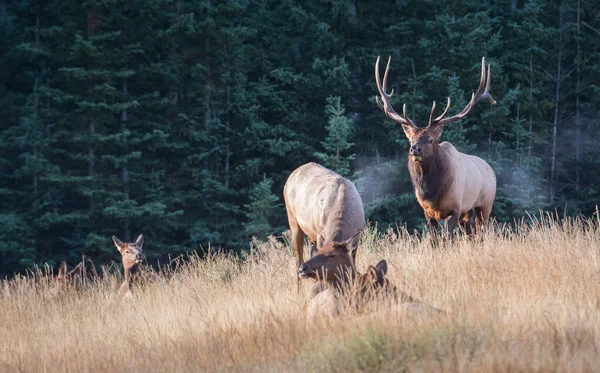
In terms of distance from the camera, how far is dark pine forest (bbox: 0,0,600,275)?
89.7 ft

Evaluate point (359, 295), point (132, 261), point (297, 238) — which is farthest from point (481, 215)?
point (359, 295)

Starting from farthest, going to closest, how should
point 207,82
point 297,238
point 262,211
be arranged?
point 207,82
point 262,211
point 297,238

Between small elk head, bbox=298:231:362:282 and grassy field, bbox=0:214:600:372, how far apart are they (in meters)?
0.34

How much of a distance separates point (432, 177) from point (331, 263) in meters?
4.49

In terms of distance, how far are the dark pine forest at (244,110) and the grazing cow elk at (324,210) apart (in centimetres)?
1550

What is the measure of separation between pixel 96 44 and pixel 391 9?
1070 centimetres

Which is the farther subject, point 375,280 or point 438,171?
point 438,171

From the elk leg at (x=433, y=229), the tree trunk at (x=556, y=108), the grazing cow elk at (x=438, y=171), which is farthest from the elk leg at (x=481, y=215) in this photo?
the tree trunk at (x=556, y=108)

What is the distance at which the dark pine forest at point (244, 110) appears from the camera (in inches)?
1076

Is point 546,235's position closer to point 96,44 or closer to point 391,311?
point 391,311

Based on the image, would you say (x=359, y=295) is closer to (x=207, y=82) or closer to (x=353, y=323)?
(x=353, y=323)

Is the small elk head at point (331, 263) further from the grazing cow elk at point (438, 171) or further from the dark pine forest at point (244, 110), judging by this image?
the dark pine forest at point (244, 110)

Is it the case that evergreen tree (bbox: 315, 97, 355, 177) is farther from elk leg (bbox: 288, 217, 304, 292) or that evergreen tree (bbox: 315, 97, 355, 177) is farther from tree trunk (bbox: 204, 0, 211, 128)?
elk leg (bbox: 288, 217, 304, 292)

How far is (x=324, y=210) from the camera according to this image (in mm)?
8938
